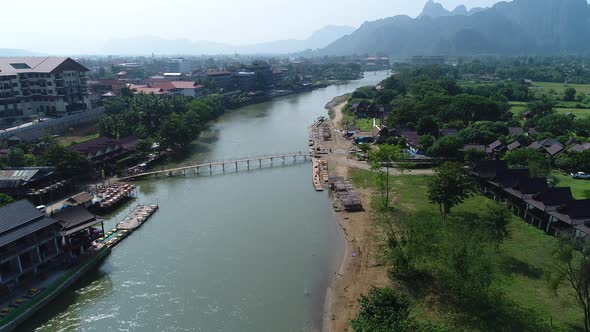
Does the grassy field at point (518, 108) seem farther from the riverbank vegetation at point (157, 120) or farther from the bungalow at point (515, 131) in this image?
the riverbank vegetation at point (157, 120)

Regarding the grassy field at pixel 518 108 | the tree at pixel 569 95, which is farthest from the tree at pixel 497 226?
the tree at pixel 569 95

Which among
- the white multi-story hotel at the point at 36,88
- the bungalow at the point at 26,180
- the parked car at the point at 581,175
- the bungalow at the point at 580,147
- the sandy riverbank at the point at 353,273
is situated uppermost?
the white multi-story hotel at the point at 36,88

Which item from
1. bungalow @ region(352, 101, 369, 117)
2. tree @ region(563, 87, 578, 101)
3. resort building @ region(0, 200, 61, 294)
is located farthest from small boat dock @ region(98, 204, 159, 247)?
tree @ region(563, 87, 578, 101)

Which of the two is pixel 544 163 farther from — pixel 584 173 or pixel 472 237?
pixel 472 237

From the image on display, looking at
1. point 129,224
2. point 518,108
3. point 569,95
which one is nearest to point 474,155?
point 129,224

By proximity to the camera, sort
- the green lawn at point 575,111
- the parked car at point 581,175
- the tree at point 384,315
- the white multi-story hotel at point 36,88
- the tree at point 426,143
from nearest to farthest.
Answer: the tree at point 384,315 → the parked car at point 581,175 → the tree at point 426,143 → the white multi-story hotel at point 36,88 → the green lawn at point 575,111

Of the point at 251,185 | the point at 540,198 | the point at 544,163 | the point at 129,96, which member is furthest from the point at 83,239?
the point at 129,96
